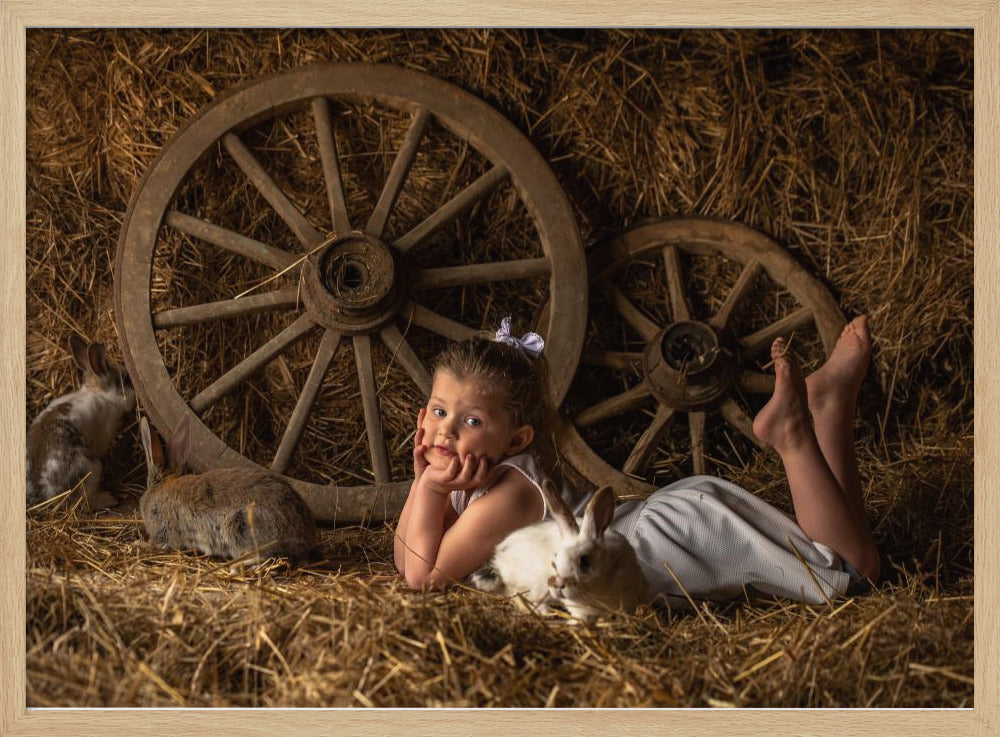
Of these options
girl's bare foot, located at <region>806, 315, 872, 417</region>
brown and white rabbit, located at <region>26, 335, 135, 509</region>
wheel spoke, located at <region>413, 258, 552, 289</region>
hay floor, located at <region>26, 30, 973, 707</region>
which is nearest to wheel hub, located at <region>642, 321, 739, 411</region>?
hay floor, located at <region>26, 30, 973, 707</region>

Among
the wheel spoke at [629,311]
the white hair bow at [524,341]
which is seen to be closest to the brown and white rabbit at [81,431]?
the white hair bow at [524,341]

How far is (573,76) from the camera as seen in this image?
2697 mm

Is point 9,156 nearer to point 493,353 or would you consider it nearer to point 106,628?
point 106,628

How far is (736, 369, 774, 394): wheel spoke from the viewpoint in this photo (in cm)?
265

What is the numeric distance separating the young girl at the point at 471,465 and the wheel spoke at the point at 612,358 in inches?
28.5

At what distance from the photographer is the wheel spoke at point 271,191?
96.4 inches

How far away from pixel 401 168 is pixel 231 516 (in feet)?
3.26

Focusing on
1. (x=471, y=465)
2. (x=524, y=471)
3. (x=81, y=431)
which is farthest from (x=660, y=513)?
(x=81, y=431)

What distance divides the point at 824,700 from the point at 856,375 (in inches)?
33.7

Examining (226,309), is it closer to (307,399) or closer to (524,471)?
(307,399)

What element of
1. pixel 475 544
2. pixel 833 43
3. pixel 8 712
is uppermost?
pixel 833 43

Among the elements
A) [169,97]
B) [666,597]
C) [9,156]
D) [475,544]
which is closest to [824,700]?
[666,597]

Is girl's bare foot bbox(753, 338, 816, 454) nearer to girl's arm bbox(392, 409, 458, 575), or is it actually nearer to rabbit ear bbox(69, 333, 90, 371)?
girl's arm bbox(392, 409, 458, 575)

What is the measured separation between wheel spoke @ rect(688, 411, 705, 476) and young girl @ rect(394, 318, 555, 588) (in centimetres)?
81
